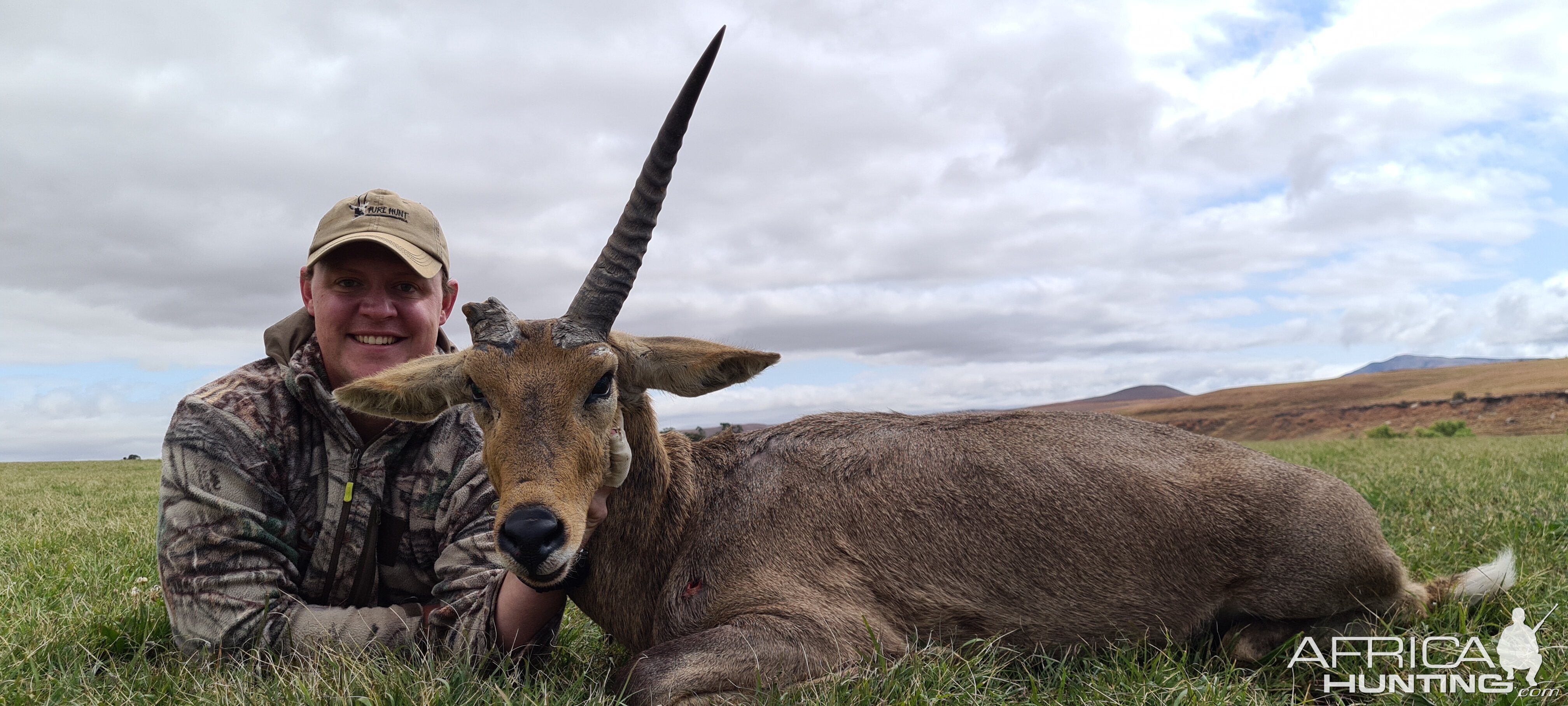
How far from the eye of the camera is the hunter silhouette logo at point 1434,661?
4508mm

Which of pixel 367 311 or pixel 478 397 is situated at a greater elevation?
pixel 367 311

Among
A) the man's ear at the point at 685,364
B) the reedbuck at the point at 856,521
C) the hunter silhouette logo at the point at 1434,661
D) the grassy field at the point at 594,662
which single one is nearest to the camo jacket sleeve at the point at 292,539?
the grassy field at the point at 594,662

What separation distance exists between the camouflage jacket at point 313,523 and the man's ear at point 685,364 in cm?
138

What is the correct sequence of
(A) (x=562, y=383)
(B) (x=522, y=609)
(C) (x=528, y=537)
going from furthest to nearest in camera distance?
(B) (x=522, y=609), (A) (x=562, y=383), (C) (x=528, y=537)

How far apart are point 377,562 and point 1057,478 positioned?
4.15 metres

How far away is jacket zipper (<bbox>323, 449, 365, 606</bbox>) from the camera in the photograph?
17.9 ft

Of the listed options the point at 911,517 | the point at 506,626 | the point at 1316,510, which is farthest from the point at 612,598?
the point at 1316,510

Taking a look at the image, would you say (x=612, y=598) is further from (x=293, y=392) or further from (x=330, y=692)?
(x=293, y=392)

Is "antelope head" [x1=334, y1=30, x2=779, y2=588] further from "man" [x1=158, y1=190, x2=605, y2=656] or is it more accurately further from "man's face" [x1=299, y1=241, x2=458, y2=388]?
"man's face" [x1=299, y1=241, x2=458, y2=388]

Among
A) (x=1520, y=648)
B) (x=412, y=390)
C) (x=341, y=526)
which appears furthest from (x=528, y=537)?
(x=1520, y=648)

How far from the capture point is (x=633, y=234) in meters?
4.71

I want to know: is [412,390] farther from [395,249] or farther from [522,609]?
[522,609]

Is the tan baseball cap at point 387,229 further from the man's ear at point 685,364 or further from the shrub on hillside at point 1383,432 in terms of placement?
the shrub on hillside at point 1383,432

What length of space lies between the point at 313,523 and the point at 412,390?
148 cm
